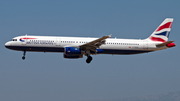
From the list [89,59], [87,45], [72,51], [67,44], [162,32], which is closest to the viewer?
[72,51]

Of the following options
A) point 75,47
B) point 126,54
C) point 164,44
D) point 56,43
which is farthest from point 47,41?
point 164,44

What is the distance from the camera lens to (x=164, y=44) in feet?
195

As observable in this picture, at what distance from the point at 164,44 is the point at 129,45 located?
6.49 meters

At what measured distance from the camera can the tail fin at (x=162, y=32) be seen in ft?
204

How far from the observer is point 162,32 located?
6275 cm

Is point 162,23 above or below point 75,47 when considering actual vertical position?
above

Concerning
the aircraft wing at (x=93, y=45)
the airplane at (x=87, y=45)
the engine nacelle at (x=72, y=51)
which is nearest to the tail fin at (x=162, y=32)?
the airplane at (x=87, y=45)

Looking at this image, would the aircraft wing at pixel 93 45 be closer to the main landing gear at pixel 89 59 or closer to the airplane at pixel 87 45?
the airplane at pixel 87 45

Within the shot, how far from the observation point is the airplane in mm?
56469

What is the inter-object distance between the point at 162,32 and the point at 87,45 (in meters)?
16.3

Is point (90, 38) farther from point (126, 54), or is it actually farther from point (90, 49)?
point (126, 54)

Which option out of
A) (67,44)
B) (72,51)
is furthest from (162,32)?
(67,44)

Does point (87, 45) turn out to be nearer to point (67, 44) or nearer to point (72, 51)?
point (72, 51)

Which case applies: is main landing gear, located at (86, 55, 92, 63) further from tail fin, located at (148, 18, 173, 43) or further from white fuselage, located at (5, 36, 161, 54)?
tail fin, located at (148, 18, 173, 43)
